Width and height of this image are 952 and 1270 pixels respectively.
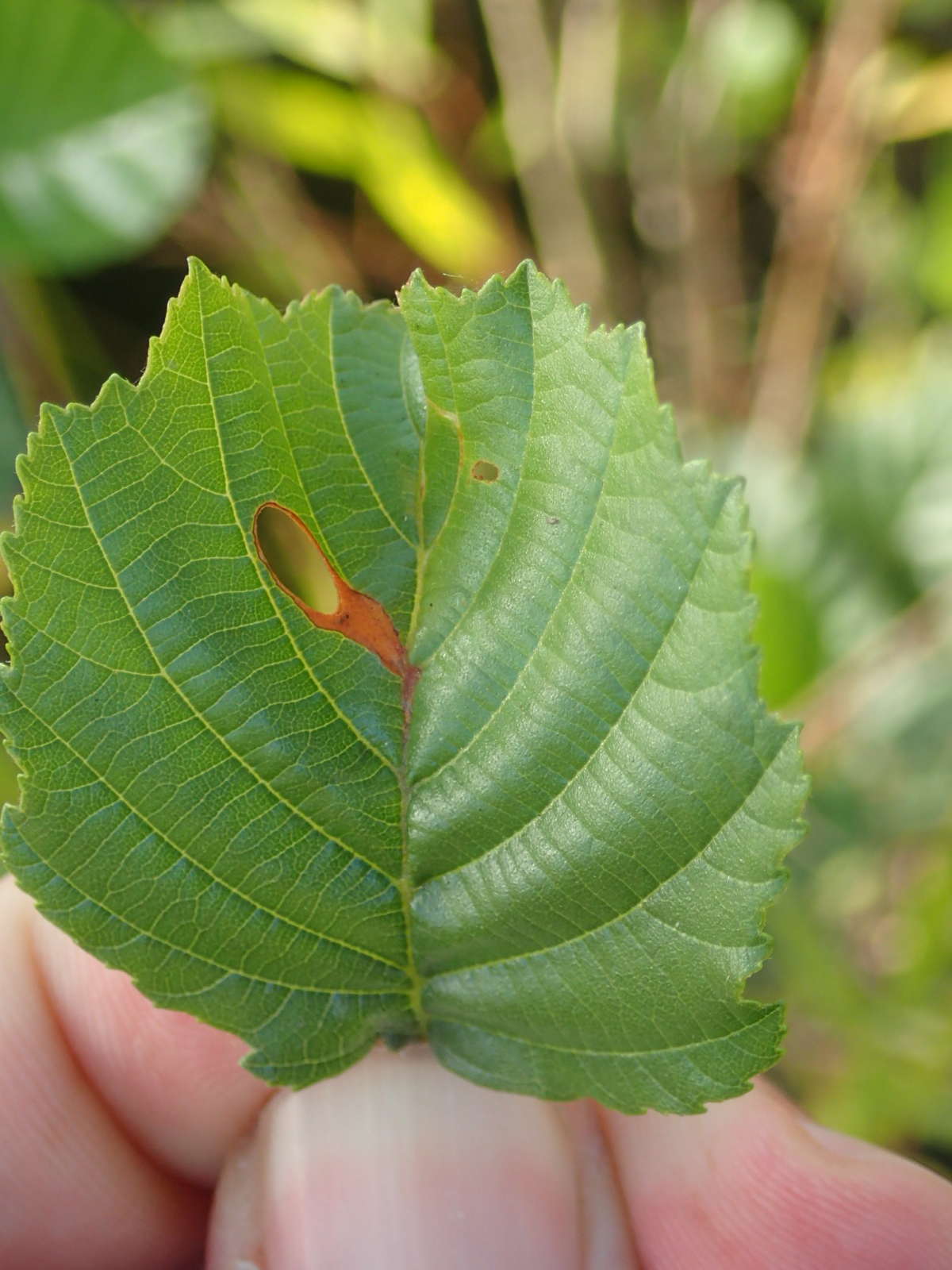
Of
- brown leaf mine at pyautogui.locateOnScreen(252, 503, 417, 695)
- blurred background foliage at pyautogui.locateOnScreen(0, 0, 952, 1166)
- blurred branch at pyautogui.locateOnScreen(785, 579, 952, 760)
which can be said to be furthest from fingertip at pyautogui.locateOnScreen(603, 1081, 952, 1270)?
blurred branch at pyautogui.locateOnScreen(785, 579, 952, 760)

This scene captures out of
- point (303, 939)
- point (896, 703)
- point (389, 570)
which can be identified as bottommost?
point (303, 939)

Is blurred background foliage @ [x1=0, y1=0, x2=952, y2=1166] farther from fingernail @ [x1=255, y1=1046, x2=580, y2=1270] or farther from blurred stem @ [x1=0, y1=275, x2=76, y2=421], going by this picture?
fingernail @ [x1=255, y1=1046, x2=580, y2=1270]

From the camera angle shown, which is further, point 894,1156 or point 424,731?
point 894,1156

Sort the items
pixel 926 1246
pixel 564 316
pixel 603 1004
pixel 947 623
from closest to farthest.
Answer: pixel 564 316, pixel 603 1004, pixel 926 1246, pixel 947 623

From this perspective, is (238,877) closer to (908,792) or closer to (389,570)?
(389,570)

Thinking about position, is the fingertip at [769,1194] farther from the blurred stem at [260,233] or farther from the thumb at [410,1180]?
the blurred stem at [260,233]

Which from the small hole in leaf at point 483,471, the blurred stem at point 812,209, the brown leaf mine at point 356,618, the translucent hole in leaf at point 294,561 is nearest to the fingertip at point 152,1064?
the brown leaf mine at point 356,618

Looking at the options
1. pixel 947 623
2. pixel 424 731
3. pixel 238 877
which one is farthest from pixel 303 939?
pixel 947 623

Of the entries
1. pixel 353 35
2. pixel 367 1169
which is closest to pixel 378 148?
pixel 353 35

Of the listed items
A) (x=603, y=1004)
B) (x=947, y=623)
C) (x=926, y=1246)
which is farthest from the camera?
(x=947, y=623)
